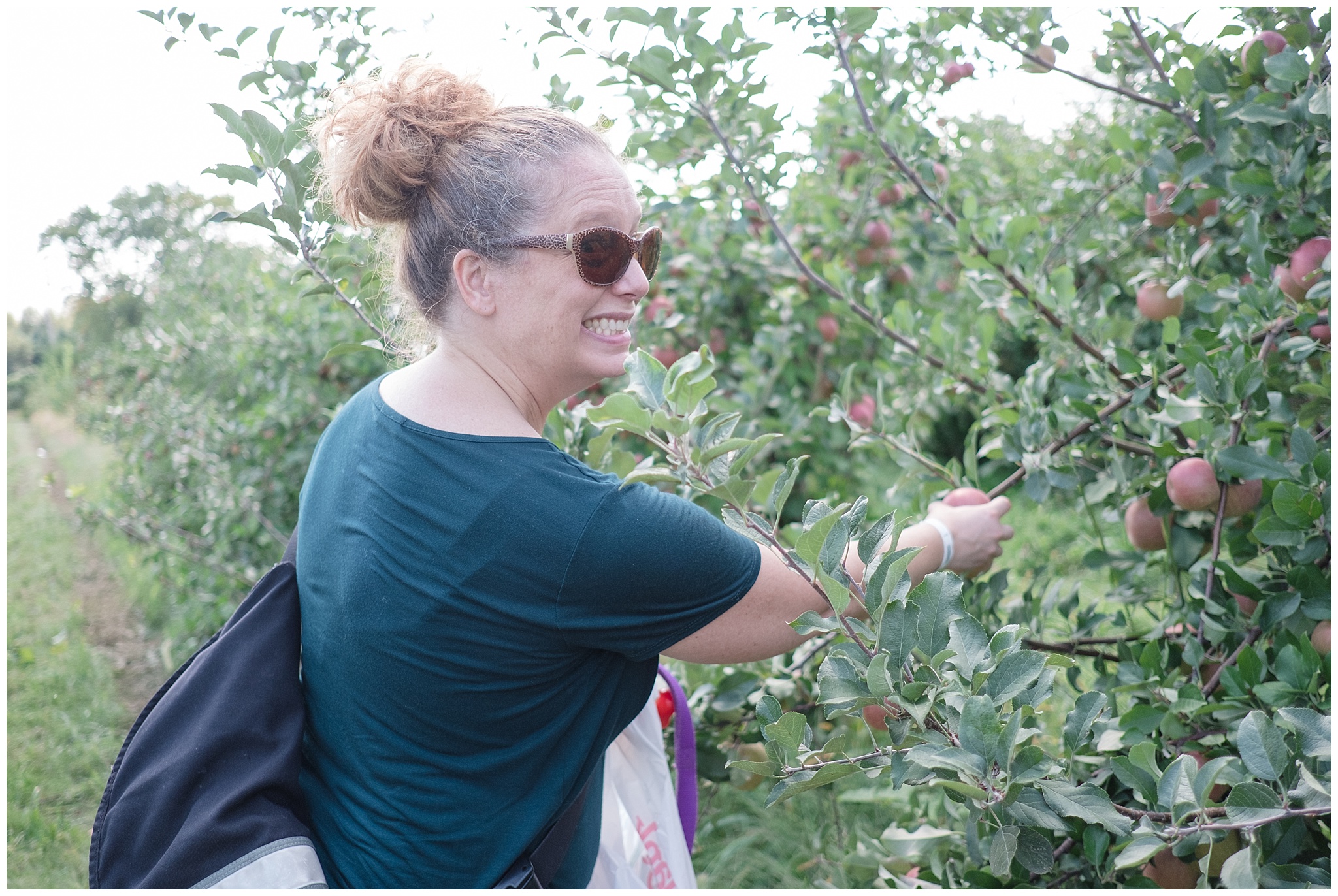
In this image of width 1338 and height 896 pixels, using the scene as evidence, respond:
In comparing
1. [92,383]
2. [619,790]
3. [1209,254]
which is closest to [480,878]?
[619,790]

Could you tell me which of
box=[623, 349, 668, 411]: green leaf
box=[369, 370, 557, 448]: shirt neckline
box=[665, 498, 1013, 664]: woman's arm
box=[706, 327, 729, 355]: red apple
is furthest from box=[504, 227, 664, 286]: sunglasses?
box=[706, 327, 729, 355]: red apple

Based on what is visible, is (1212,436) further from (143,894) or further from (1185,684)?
(143,894)

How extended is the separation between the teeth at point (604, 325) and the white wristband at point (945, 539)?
1.69 ft

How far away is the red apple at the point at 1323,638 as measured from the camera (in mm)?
1322

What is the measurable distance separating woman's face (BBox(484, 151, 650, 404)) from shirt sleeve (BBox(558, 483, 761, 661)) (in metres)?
0.25

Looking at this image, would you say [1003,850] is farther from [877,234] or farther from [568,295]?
[877,234]

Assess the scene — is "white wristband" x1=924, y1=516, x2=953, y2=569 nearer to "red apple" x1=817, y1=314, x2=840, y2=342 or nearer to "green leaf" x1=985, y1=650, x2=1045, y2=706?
"green leaf" x1=985, y1=650, x2=1045, y2=706

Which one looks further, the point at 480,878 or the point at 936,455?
the point at 936,455

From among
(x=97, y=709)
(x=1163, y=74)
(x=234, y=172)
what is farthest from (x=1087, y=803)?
(x=97, y=709)

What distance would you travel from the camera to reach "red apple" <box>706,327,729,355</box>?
318 cm

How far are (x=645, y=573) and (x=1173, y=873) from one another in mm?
910

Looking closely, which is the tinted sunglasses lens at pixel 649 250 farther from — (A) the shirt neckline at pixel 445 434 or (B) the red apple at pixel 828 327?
(B) the red apple at pixel 828 327

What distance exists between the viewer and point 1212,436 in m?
1.40

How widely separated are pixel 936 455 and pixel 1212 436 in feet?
14.1
